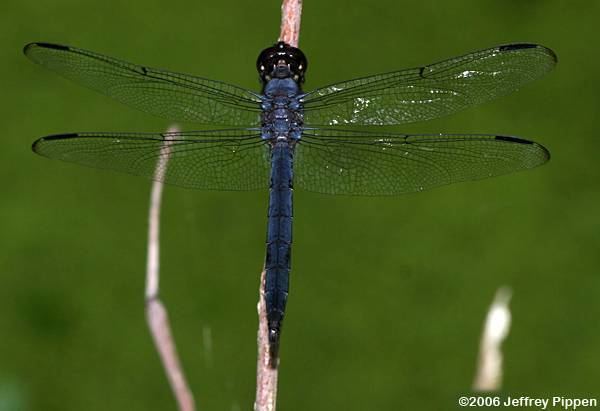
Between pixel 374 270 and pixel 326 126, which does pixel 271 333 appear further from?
pixel 374 270

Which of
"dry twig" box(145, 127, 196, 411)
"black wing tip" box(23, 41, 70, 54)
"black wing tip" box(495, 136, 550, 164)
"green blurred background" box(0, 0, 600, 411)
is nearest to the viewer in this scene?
"dry twig" box(145, 127, 196, 411)

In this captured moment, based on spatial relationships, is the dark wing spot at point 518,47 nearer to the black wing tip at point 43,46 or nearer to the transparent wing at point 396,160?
the transparent wing at point 396,160

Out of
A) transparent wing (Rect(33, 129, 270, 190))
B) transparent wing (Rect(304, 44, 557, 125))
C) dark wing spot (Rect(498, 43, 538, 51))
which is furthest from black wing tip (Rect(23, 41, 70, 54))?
dark wing spot (Rect(498, 43, 538, 51))

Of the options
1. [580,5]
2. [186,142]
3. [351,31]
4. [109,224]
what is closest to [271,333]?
[186,142]

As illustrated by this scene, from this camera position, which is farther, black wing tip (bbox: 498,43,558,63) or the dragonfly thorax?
the dragonfly thorax

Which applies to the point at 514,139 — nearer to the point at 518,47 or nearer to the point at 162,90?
the point at 518,47

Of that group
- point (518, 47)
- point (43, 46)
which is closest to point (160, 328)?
point (43, 46)

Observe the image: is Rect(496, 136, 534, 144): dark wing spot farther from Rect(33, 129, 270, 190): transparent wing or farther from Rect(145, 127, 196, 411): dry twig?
Rect(145, 127, 196, 411): dry twig
